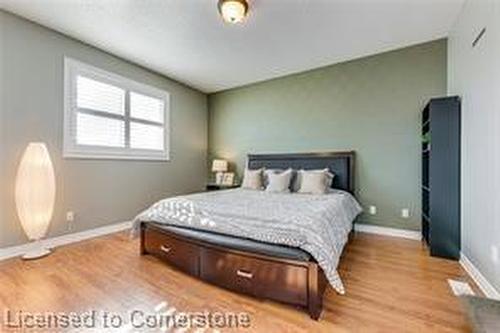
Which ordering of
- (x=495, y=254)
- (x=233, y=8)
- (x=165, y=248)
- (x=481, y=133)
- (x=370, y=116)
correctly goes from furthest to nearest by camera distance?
1. (x=370, y=116)
2. (x=165, y=248)
3. (x=233, y=8)
4. (x=481, y=133)
5. (x=495, y=254)

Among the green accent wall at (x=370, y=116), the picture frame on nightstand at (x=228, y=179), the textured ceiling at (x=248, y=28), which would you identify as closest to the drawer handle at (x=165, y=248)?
the textured ceiling at (x=248, y=28)

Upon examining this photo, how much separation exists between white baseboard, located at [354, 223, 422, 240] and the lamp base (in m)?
4.11

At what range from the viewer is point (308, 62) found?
4.17 meters

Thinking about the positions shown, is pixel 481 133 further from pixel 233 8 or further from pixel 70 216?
pixel 70 216

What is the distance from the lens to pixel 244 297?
2.07 metres

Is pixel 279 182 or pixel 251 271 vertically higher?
pixel 279 182

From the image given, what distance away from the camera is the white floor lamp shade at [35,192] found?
9.25 ft

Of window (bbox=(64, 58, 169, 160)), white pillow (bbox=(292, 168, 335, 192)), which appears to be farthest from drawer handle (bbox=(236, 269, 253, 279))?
window (bbox=(64, 58, 169, 160))

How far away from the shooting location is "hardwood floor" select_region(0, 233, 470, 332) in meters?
1.75

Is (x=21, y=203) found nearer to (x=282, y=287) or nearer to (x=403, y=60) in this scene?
(x=282, y=287)

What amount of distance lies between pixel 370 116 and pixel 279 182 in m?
1.72

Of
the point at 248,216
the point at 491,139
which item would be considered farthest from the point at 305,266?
the point at 491,139

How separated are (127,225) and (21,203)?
1509mm

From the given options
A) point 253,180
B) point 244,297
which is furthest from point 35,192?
point 253,180
